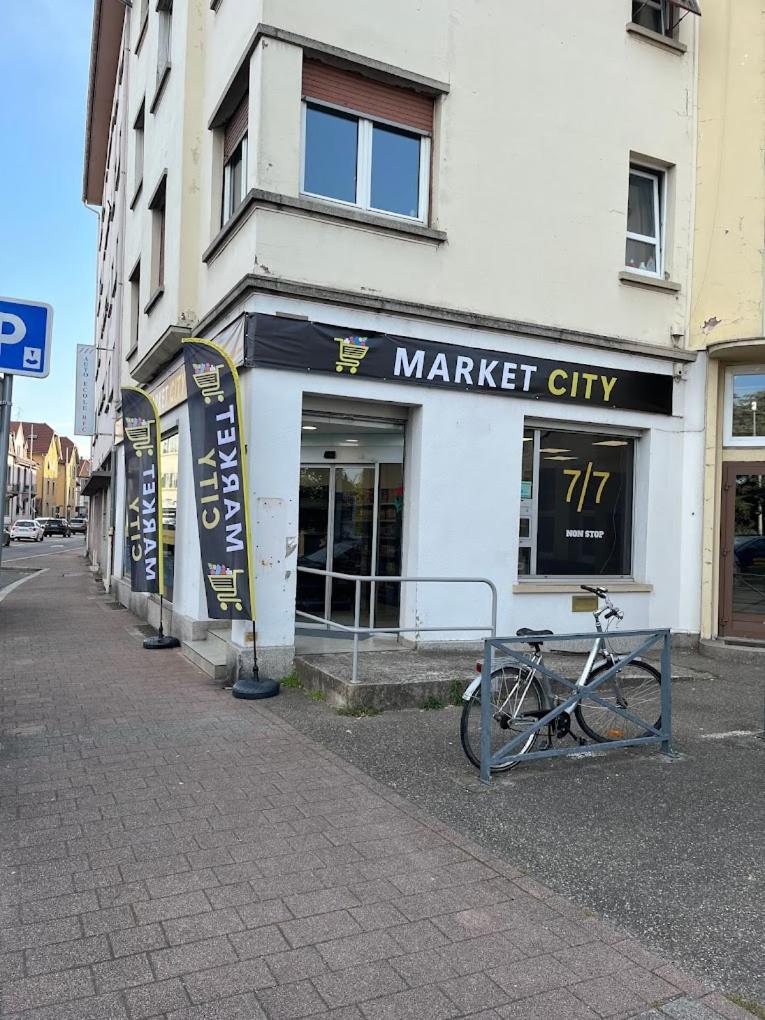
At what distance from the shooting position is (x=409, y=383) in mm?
8539

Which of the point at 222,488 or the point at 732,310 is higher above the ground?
the point at 732,310

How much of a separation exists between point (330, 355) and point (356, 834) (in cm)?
506

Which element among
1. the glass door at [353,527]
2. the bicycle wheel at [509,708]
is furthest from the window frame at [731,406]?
the bicycle wheel at [509,708]

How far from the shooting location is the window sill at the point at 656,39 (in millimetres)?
10016

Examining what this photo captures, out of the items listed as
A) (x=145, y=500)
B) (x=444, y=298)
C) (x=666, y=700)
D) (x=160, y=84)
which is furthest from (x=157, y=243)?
(x=666, y=700)

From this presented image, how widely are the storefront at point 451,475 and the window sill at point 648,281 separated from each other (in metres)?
→ 0.91

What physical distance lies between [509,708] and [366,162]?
607 cm

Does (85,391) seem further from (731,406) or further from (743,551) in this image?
(743,551)

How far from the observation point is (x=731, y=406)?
10.4m

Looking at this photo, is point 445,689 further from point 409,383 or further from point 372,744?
point 409,383

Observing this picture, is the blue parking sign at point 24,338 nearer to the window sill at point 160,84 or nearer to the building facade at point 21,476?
the window sill at point 160,84

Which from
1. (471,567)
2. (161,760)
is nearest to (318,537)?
(471,567)

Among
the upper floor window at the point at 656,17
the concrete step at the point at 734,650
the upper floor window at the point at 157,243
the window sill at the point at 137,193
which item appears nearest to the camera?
the concrete step at the point at 734,650

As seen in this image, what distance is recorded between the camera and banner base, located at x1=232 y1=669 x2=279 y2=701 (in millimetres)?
7251
